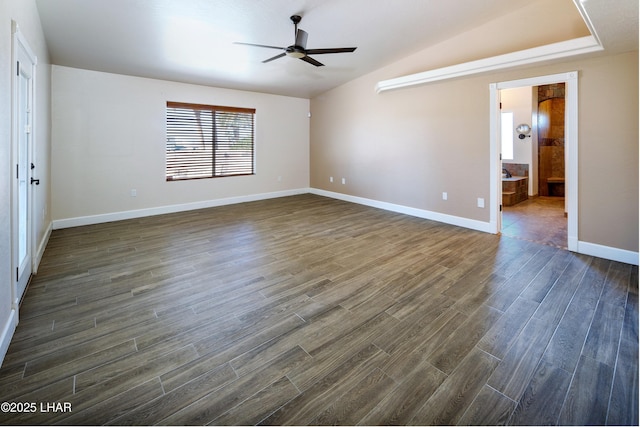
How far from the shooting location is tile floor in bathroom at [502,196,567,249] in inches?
176

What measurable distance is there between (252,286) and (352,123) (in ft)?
17.0

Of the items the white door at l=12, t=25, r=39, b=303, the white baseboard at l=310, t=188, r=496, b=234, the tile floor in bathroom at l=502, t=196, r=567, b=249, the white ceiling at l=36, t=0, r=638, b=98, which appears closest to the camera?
the white door at l=12, t=25, r=39, b=303

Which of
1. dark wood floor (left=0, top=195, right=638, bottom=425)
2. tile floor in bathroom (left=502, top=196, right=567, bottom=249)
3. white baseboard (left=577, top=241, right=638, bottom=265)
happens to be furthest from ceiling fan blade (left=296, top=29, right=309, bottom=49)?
white baseboard (left=577, top=241, right=638, bottom=265)

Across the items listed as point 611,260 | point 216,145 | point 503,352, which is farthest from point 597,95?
point 216,145

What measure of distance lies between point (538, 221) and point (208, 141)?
264 inches

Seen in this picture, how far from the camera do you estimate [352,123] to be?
7.05 meters

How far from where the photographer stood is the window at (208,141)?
20.2ft

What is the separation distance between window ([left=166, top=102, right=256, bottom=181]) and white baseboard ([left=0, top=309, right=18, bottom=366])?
4309mm

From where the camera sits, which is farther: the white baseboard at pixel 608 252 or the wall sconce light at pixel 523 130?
the wall sconce light at pixel 523 130

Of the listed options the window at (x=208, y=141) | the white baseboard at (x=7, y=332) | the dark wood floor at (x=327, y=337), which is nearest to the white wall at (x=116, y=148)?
the window at (x=208, y=141)

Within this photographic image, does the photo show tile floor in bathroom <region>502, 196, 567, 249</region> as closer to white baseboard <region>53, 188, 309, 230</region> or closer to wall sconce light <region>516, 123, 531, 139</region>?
wall sconce light <region>516, 123, 531, 139</region>

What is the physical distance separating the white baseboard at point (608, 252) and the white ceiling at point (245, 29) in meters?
2.25

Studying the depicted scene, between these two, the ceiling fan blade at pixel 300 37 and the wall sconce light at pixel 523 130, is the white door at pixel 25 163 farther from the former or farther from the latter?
the wall sconce light at pixel 523 130

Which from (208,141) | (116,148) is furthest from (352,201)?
(116,148)
